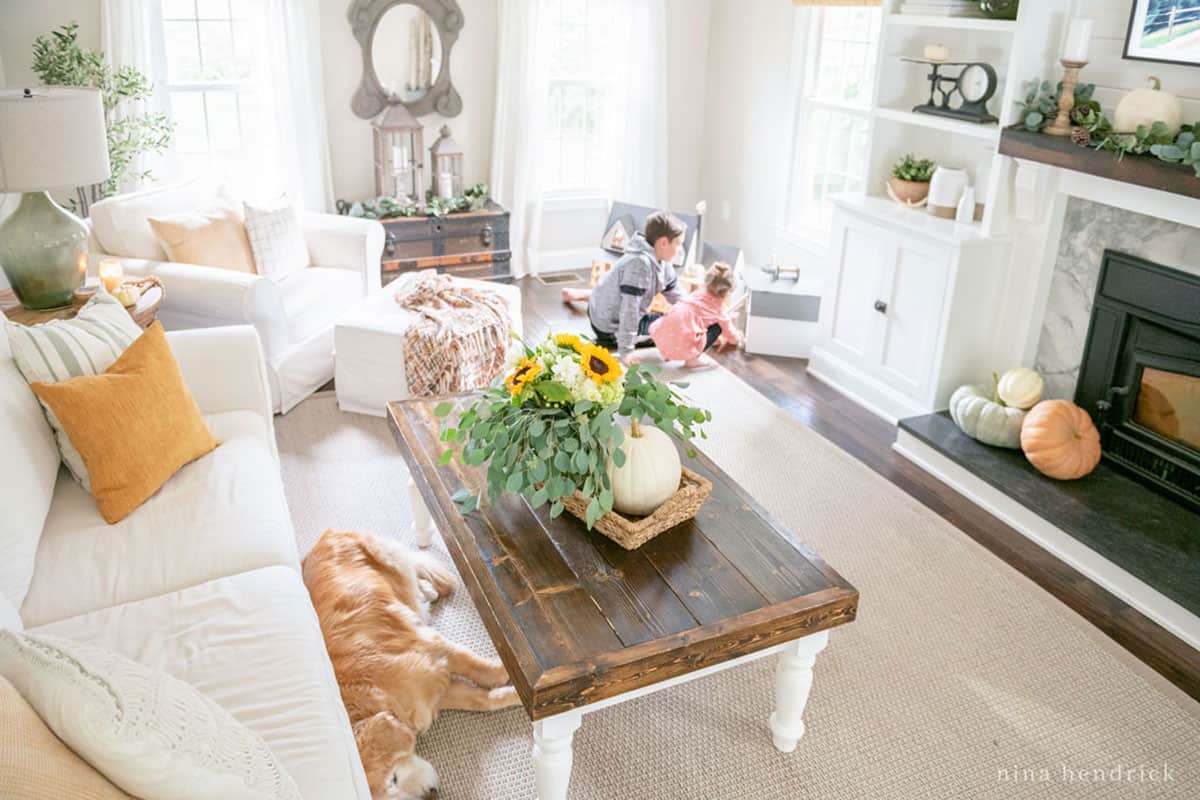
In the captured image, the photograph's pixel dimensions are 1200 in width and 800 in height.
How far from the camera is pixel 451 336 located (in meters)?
3.81

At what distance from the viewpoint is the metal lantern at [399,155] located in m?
5.17

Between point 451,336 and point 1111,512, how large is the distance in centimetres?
250

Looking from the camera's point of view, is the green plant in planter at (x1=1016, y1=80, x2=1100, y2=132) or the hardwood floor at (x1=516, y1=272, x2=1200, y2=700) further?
the green plant in planter at (x1=1016, y1=80, x2=1100, y2=132)

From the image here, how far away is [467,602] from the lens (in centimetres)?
280

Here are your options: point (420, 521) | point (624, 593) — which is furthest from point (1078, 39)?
point (420, 521)

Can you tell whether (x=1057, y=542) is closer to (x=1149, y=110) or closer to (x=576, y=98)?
(x=1149, y=110)

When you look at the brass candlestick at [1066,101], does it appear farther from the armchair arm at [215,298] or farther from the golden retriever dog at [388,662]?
the armchair arm at [215,298]

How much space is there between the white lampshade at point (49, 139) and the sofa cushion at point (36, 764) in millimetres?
2129

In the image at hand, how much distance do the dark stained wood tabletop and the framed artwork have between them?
2.07 meters

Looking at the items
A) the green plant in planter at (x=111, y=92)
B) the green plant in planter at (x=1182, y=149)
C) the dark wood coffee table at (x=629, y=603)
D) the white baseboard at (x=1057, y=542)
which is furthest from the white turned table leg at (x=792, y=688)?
the green plant in planter at (x=111, y=92)

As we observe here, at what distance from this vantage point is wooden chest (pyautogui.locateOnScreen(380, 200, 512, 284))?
5.18 m

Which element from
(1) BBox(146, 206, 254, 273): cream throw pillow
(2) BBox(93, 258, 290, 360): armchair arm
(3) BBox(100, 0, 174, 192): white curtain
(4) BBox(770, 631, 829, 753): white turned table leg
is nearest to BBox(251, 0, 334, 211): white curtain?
(3) BBox(100, 0, 174, 192): white curtain

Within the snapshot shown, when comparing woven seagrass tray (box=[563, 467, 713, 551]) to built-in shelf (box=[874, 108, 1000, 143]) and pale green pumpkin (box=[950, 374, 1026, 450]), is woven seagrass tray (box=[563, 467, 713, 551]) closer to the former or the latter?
pale green pumpkin (box=[950, 374, 1026, 450])

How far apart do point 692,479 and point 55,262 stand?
2.31 metres
